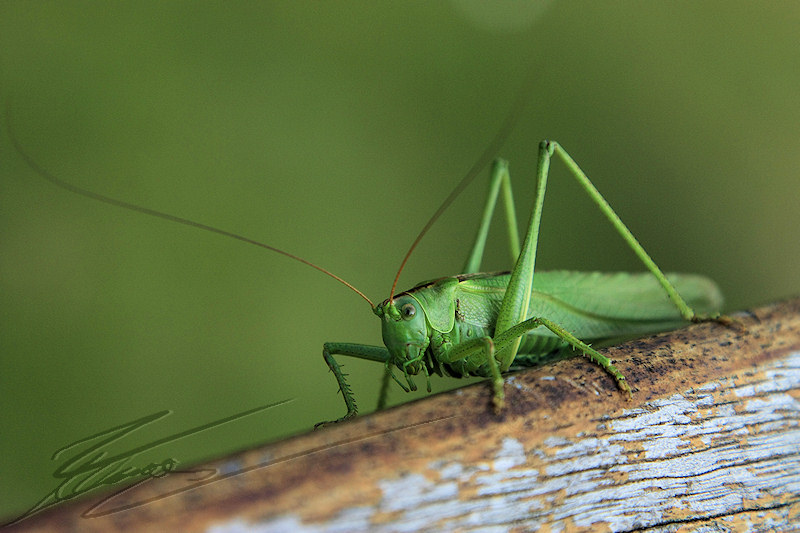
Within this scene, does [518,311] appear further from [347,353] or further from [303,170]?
[303,170]

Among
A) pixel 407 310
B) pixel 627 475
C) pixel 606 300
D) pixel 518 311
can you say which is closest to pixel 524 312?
pixel 518 311

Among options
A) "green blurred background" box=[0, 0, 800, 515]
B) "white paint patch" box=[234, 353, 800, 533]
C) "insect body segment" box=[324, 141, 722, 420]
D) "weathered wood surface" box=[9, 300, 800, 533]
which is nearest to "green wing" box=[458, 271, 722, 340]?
"insect body segment" box=[324, 141, 722, 420]

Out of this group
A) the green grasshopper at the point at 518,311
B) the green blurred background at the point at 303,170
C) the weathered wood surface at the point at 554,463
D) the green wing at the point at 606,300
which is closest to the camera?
the weathered wood surface at the point at 554,463

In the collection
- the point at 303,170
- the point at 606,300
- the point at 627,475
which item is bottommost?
the point at 627,475

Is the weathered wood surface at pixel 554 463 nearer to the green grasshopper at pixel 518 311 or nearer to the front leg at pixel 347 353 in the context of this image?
the green grasshopper at pixel 518 311

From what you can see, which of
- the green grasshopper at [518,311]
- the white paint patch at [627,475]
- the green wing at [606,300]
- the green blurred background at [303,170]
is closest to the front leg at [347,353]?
the green grasshopper at [518,311]

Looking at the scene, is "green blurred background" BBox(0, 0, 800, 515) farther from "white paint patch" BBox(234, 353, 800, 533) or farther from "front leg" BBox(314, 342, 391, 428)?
"white paint patch" BBox(234, 353, 800, 533)

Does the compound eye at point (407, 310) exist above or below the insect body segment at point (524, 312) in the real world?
above
